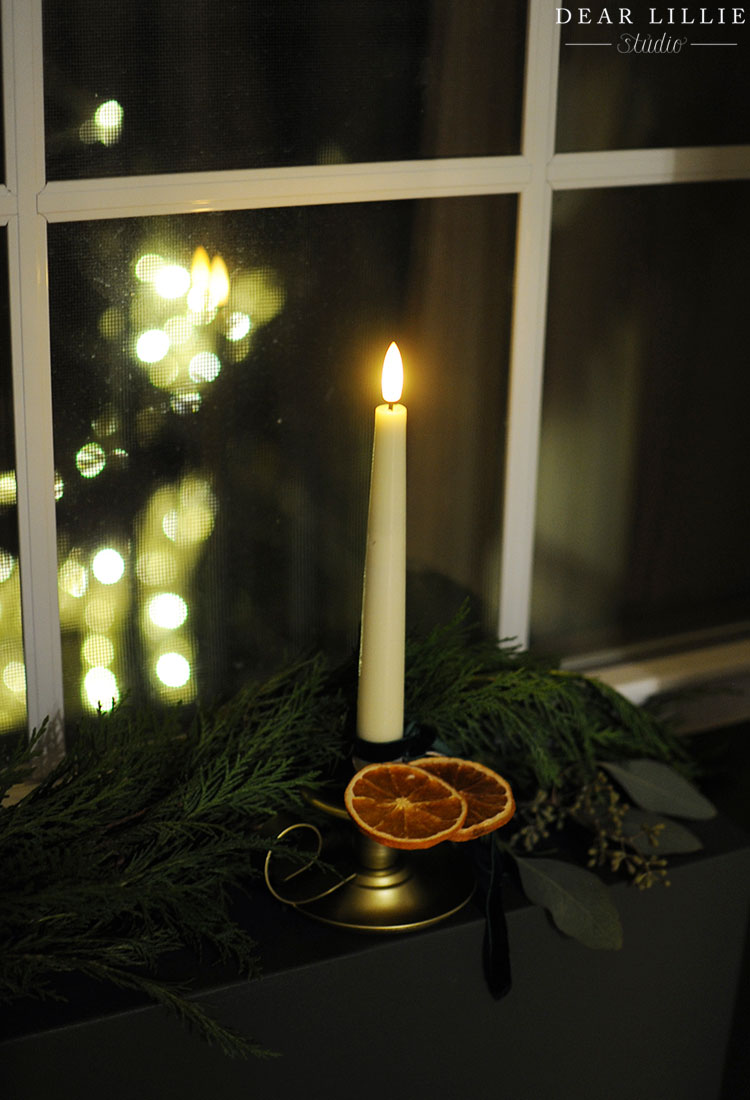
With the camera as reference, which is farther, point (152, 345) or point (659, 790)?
point (659, 790)

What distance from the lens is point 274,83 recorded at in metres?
0.91

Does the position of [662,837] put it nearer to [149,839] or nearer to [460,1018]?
[460,1018]

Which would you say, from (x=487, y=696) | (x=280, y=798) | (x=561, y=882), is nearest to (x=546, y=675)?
(x=487, y=696)

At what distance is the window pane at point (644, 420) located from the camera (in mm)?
1090

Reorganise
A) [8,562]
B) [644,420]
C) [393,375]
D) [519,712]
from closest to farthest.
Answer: [393,375]
[8,562]
[519,712]
[644,420]

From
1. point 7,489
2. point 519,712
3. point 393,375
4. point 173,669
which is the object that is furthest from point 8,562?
point 519,712

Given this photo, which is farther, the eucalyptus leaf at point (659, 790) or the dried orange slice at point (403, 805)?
the eucalyptus leaf at point (659, 790)

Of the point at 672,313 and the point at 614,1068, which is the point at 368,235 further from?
the point at 614,1068

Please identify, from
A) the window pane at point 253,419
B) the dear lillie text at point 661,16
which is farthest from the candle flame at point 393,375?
the dear lillie text at point 661,16

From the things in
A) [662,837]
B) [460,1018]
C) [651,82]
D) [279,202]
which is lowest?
[460,1018]

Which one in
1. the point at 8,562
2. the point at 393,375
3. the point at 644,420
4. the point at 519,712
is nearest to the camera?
the point at 393,375

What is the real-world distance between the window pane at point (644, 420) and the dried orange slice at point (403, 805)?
13.8 inches

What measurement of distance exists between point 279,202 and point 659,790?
2.09 ft

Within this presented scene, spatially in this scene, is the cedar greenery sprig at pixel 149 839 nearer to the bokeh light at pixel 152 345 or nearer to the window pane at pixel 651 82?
the bokeh light at pixel 152 345
